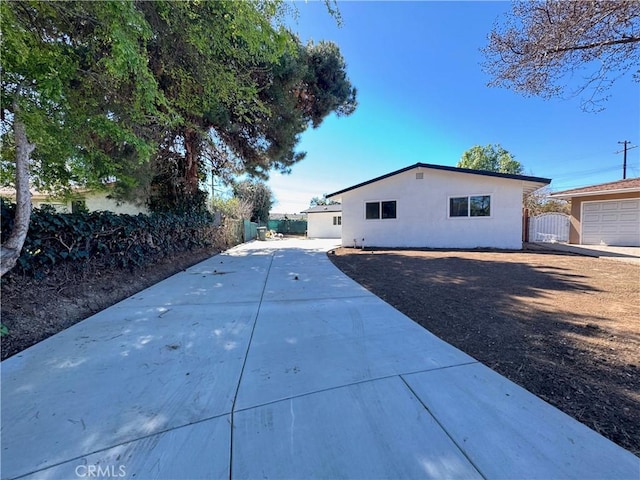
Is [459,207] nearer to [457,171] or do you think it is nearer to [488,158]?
[457,171]

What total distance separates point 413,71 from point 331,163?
9.94 metres

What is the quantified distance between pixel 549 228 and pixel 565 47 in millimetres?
13646

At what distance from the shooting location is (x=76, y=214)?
4.29 m

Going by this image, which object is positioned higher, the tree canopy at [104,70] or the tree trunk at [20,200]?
the tree canopy at [104,70]

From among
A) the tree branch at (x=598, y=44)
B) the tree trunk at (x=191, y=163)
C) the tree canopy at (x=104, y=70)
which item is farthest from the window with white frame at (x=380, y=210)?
the tree canopy at (x=104, y=70)

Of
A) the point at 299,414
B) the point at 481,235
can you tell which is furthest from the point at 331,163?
the point at 299,414

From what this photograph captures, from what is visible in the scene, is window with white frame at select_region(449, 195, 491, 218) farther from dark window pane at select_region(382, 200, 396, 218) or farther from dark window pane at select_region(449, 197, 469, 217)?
dark window pane at select_region(382, 200, 396, 218)

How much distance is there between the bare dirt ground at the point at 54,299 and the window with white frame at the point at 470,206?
11660mm

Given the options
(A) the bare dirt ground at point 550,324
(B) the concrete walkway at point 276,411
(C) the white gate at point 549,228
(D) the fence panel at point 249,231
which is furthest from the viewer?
(D) the fence panel at point 249,231

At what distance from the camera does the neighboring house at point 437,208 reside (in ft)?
35.4

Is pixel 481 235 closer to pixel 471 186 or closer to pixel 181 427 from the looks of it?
pixel 471 186

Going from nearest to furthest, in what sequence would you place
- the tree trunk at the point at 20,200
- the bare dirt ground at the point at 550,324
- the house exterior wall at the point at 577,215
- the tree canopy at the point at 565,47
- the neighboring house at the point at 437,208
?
the bare dirt ground at the point at 550,324
the tree trunk at the point at 20,200
the tree canopy at the point at 565,47
the neighboring house at the point at 437,208
the house exterior wall at the point at 577,215

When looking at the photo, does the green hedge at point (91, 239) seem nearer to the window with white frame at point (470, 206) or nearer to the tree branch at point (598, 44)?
the tree branch at point (598, 44)

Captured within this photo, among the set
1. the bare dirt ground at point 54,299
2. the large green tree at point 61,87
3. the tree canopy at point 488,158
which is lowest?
the bare dirt ground at point 54,299
